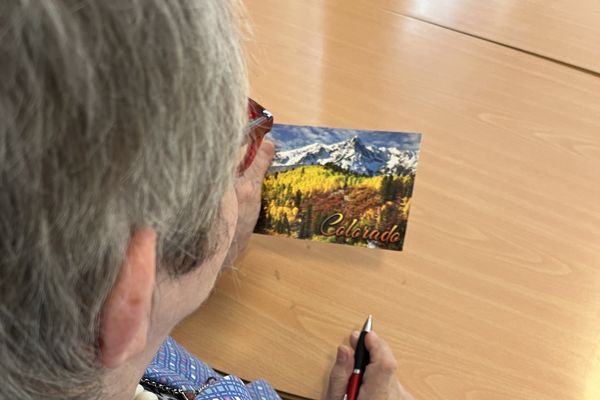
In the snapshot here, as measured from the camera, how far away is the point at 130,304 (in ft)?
1.23

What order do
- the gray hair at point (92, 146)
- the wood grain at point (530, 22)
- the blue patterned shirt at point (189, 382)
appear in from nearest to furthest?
1. the gray hair at point (92, 146)
2. the blue patterned shirt at point (189, 382)
3. the wood grain at point (530, 22)

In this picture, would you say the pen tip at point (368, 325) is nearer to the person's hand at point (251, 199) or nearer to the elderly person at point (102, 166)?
the person's hand at point (251, 199)

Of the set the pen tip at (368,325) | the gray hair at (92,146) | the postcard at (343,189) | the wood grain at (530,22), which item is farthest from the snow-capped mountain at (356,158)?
the gray hair at (92,146)

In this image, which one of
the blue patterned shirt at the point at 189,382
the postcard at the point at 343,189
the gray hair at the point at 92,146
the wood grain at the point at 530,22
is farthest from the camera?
the wood grain at the point at 530,22

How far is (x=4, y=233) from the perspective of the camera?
307 millimetres

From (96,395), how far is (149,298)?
14 centimetres

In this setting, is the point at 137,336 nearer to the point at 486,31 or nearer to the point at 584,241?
the point at 584,241

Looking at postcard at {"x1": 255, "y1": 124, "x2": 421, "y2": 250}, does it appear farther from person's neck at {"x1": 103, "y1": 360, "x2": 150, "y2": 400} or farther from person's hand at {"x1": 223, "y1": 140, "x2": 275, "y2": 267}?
person's neck at {"x1": 103, "y1": 360, "x2": 150, "y2": 400}

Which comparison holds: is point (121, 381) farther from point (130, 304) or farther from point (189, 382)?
point (189, 382)

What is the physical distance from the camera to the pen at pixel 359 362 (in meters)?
0.79

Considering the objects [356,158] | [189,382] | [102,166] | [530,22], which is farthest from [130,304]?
[530,22]

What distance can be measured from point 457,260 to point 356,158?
0.20 metres

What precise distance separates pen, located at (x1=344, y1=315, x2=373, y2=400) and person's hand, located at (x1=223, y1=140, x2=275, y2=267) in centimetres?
20

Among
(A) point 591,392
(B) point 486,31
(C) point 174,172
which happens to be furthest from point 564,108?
(C) point 174,172
